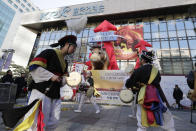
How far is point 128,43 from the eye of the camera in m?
14.4

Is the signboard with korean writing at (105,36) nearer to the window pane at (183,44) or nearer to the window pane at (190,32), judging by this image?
the window pane at (183,44)

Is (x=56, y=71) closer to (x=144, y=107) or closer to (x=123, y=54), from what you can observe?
(x=144, y=107)

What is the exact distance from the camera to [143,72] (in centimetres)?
213

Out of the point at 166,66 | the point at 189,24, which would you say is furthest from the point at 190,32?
the point at 166,66

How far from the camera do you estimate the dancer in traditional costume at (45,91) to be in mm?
1463

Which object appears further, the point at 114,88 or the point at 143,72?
the point at 114,88

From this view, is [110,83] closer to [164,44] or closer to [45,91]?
[45,91]

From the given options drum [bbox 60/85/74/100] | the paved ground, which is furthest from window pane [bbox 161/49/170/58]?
drum [bbox 60/85/74/100]

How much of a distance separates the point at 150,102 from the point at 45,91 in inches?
68.7

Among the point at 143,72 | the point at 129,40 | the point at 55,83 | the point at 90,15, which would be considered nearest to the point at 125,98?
the point at 143,72

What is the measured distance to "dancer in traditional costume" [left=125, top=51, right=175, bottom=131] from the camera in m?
1.86

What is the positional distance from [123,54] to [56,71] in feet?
42.8

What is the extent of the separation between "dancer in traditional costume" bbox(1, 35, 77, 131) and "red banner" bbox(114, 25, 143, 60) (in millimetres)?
12704

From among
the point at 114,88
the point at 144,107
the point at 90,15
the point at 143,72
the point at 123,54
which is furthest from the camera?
the point at 90,15
